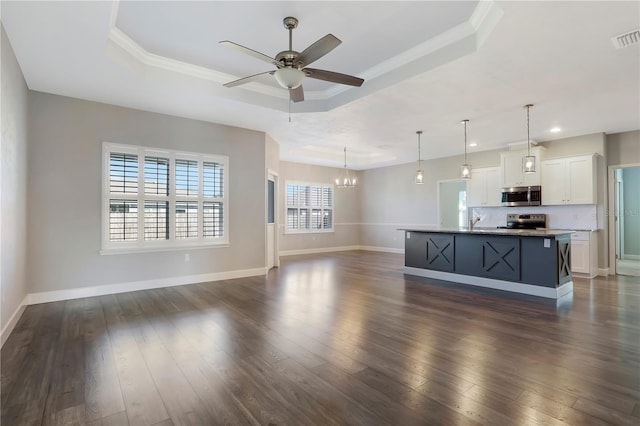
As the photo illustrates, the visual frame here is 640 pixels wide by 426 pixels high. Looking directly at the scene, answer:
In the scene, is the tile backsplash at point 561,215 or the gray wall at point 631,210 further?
the gray wall at point 631,210

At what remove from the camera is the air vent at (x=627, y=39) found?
298 cm

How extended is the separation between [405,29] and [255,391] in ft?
12.4

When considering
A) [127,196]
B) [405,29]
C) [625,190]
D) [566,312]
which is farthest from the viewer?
[625,190]

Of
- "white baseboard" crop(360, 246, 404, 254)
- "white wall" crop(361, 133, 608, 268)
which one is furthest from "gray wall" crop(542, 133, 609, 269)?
"white baseboard" crop(360, 246, 404, 254)

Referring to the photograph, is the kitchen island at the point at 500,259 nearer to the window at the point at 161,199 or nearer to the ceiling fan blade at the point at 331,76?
the ceiling fan blade at the point at 331,76

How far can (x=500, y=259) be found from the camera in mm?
5180

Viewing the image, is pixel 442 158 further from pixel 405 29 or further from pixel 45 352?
pixel 45 352

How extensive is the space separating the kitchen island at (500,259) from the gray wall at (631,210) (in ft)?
18.4

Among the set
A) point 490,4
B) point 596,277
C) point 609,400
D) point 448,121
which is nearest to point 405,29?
point 490,4

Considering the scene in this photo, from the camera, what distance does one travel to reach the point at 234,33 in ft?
11.6

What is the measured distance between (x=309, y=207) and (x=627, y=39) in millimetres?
8035

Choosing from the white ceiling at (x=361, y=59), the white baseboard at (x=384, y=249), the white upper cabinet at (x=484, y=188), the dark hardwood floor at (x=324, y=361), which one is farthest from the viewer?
the white baseboard at (x=384, y=249)

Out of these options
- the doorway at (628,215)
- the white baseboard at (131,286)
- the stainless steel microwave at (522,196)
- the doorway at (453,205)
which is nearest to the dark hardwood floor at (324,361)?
the white baseboard at (131,286)

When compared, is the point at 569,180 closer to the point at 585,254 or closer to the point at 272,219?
the point at 585,254
